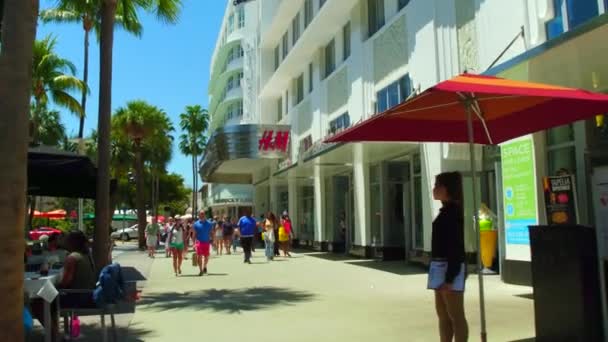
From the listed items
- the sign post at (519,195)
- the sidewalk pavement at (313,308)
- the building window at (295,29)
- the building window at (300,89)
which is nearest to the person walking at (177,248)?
the sidewalk pavement at (313,308)

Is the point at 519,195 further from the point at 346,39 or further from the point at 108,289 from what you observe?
the point at 346,39

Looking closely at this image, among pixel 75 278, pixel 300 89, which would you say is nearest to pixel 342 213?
pixel 300 89

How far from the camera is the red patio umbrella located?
5082mm

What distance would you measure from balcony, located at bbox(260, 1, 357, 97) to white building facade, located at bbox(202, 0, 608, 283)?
0.20 ft

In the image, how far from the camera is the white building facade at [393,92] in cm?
987

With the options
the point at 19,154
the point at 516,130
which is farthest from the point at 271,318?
the point at 19,154

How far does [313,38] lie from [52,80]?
33.1ft

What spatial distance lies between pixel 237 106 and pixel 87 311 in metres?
49.2

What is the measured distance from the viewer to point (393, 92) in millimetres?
17234

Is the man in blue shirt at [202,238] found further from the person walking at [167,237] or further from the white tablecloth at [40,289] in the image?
the white tablecloth at [40,289]

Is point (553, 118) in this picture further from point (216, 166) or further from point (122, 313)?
point (216, 166)

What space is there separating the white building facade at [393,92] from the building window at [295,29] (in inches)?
2.2

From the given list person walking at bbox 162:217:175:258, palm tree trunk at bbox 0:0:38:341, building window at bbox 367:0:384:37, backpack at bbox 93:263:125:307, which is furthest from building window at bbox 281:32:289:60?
palm tree trunk at bbox 0:0:38:341

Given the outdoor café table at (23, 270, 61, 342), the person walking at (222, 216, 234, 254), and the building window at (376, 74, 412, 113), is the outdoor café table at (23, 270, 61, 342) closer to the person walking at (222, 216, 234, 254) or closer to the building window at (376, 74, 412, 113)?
the building window at (376, 74, 412, 113)
